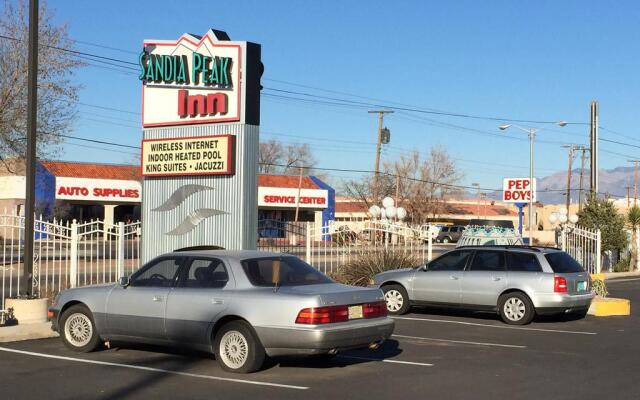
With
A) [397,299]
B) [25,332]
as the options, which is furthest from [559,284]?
[25,332]

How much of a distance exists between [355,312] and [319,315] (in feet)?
1.91

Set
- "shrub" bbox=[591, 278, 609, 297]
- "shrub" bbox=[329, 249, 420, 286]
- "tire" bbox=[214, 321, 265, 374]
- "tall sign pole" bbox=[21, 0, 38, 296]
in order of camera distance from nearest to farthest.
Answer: "tire" bbox=[214, 321, 265, 374] < "tall sign pole" bbox=[21, 0, 38, 296] < "shrub" bbox=[591, 278, 609, 297] < "shrub" bbox=[329, 249, 420, 286]

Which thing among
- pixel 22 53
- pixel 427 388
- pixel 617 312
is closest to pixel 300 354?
pixel 427 388

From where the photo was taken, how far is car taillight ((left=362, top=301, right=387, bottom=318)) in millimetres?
10125

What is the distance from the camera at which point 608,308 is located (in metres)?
17.7

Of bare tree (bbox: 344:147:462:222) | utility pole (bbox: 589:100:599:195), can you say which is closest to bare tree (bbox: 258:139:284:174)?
bare tree (bbox: 344:147:462:222)

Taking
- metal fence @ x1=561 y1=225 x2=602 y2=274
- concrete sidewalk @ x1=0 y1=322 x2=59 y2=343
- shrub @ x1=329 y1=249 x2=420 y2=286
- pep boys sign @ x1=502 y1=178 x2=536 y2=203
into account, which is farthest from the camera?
pep boys sign @ x1=502 y1=178 x2=536 y2=203

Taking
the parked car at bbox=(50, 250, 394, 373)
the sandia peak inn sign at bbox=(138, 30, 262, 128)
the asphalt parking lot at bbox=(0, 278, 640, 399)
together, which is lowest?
the asphalt parking lot at bbox=(0, 278, 640, 399)

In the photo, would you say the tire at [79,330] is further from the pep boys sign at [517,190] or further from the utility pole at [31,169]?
the pep boys sign at [517,190]

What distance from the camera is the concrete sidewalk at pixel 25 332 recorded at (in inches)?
495

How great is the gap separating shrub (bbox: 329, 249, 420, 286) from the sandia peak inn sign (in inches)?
255

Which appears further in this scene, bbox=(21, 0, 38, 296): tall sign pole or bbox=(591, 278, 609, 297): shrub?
bbox=(591, 278, 609, 297): shrub

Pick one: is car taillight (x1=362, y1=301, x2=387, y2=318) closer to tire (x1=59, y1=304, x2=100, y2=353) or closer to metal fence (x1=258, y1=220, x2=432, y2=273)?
tire (x1=59, y1=304, x2=100, y2=353)

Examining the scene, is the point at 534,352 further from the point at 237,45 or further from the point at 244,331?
the point at 237,45
